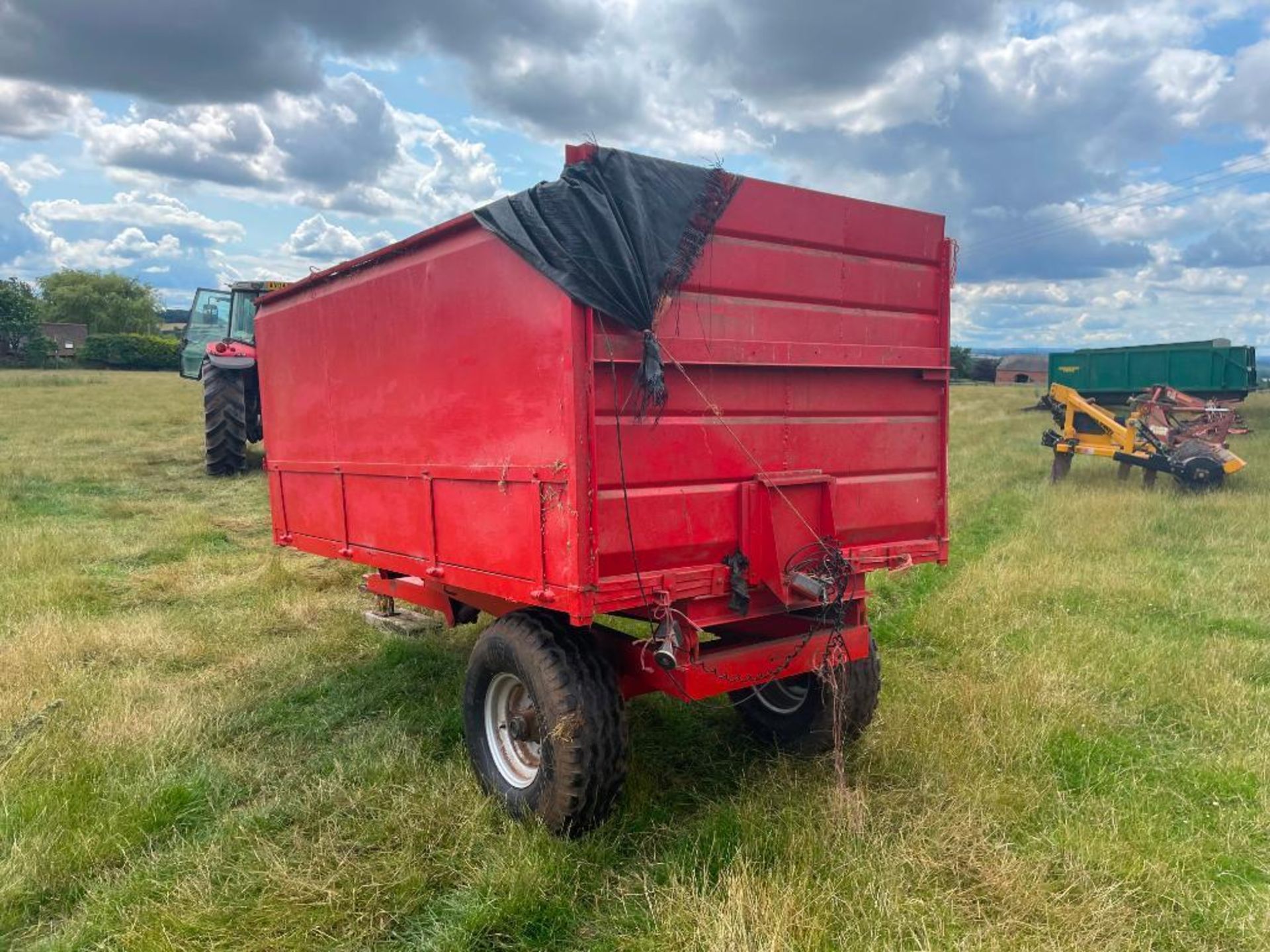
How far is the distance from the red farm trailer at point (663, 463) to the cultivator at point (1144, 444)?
1008 centimetres

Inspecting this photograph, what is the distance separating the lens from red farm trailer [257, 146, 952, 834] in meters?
3.35

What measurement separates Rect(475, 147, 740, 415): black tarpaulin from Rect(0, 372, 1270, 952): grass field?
1841 mm

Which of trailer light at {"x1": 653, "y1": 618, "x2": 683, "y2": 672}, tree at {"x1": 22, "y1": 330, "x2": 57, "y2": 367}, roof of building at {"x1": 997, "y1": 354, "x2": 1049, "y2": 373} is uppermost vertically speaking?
tree at {"x1": 22, "y1": 330, "x2": 57, "y2": 367}

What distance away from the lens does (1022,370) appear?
6047cm

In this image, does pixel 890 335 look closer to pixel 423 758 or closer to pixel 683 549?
pixel 683 549

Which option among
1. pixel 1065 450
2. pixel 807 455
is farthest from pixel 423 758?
pixel 1065 450

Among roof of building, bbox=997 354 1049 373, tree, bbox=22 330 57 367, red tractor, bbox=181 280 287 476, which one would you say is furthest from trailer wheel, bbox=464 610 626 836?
roof of building, bbox=997 354 1049 373

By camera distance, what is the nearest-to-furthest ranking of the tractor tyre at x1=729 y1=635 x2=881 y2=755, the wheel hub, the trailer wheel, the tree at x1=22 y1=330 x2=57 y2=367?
the trailer wheel
the tractor tyre at x1=729 y1=635 x2=881 y2=755
the wheel hub
the tree at x1=22 y1=330 x2=57 y2=367

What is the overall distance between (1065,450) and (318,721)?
12523 millimetres

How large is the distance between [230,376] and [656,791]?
11657mm

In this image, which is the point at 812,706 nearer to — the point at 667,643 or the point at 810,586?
the point at 810,586

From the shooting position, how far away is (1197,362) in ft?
55.9

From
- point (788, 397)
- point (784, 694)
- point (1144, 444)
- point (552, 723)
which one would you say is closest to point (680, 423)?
point (788, 397)

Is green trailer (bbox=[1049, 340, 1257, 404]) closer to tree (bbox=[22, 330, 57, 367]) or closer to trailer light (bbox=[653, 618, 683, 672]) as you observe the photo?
trailer light (bbox=[653, 618, 683, 672])
